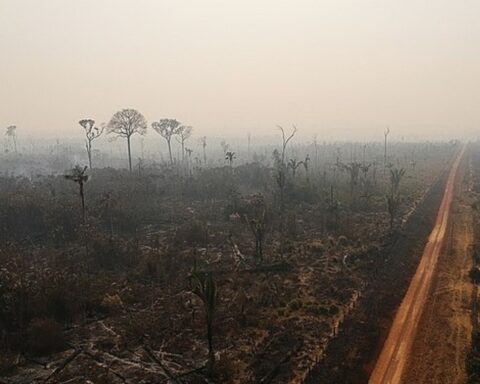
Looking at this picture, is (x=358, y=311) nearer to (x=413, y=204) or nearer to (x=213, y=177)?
(x=413, y=204)

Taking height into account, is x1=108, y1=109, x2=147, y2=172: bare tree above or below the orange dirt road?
above

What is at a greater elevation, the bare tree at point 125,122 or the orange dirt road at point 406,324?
the bare tree at point 125,122

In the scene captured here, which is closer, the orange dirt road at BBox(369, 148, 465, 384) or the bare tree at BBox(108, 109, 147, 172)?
the orange dirt road at BBox(369, 148, 465, 384)

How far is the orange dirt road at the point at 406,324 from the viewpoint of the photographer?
14.5m

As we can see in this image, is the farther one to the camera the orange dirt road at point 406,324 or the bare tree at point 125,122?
the bare tree at point 125,122

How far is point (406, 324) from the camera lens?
17.9 m

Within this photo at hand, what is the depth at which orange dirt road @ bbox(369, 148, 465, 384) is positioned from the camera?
14516mm

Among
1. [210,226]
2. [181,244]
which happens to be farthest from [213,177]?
[181,244]

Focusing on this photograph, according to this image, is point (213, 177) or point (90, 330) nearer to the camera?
point (90, 330)

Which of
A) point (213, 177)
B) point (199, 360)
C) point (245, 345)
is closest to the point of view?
point (199, 360)

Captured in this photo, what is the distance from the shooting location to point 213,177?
57.2 metres

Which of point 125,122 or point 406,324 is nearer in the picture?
point 406,324

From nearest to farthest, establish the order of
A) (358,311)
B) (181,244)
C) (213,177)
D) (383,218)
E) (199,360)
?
1. (199,360)
2. (358,311)
3. (181,244)
4. (383,218)
5. (213,177)

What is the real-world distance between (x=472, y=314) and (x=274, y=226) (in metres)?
17.7
